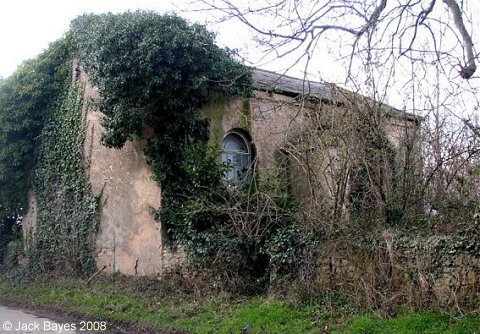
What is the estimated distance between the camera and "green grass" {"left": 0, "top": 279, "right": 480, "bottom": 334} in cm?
759

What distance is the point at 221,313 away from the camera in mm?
10023

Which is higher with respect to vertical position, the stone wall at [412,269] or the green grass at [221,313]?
the stone wall at [412,269]

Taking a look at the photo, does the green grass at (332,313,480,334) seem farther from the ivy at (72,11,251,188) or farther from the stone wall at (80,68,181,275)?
the ivy at (72,11,251,188)

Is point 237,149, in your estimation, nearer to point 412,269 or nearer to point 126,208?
point 126,208

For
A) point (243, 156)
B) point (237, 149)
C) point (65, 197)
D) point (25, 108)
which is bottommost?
point (65, 197)

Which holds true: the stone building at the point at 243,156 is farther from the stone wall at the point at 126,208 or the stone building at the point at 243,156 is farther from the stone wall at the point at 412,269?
the stone wall at the point at 412,269

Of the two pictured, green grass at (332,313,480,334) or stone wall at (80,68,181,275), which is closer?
green grass at (332,313,480,334)

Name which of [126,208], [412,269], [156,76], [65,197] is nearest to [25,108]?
[65,197]

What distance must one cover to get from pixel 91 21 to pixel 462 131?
11.7 meters

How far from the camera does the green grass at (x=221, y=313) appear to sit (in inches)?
299

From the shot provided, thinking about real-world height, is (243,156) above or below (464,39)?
below

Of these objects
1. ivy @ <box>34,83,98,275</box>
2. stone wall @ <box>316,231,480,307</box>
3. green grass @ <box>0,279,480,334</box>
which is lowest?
green grass @ <box>0,279,480,334</box>

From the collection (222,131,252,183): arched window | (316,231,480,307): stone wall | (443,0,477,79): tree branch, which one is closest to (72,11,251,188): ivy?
(222,131,252,183): arched window

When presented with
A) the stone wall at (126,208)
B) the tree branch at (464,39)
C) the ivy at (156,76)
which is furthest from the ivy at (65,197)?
the tree branch at (464,39)
